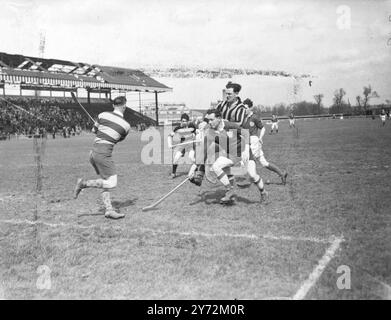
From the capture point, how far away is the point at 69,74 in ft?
159

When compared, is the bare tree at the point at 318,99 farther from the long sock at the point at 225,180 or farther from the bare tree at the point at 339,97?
the long sock at the point at 225,180

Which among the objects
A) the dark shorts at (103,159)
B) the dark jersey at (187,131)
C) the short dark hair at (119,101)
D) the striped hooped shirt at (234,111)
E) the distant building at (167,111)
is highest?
the distant building at (167,111)

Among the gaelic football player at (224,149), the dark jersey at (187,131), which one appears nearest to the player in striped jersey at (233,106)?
the gaelic football player at (224,149)

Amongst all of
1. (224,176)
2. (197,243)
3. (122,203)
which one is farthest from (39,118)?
(197,243)

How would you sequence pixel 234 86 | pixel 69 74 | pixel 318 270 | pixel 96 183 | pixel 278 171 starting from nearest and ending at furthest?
pixel 318 270 < pixel 96 183 < pixel 234 86 < pixel 278 171 < pixel 69 74

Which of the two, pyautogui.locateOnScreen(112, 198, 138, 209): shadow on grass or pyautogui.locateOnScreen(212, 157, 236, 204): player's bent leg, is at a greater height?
pyautogui.locateOnScreen(212, 157, 236, 204): player's bent leg

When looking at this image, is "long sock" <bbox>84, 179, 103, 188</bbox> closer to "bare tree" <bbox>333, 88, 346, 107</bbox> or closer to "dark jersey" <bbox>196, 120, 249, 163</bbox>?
"dark jersey" <bbox>196, 120, 249, 163</bbox>

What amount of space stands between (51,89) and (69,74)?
10.6 ft

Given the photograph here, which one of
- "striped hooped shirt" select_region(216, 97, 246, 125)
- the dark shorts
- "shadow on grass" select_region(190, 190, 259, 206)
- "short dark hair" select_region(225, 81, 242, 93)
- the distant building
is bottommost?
"shadow on grass" select_region(190, 190, 259, 206)

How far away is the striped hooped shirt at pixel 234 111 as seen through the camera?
780cm

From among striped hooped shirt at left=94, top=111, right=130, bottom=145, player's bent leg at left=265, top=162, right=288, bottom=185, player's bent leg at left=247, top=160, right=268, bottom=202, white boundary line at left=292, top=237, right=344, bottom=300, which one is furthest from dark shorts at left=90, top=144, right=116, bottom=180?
player's bent leg at left=265, top=162, right=288, bottom=185

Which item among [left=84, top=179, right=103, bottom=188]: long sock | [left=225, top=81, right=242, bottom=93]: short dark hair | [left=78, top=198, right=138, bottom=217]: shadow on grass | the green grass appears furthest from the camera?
[left=225, top=81, right=242, bottom=93]: short dark hair

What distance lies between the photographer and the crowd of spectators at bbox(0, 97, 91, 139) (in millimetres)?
39625

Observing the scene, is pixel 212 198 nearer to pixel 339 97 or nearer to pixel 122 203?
pixel 122 203
